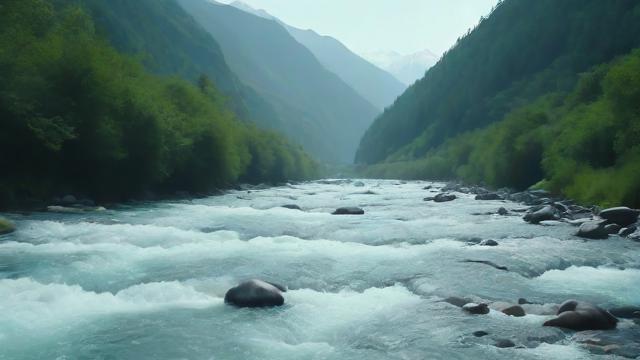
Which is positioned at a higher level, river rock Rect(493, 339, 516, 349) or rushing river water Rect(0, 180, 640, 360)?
river rock Rect(493, 339, 516, 349)

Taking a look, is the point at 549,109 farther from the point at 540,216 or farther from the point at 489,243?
the point at 489,243

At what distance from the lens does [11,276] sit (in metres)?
16.1

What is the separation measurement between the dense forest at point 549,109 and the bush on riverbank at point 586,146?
0.29 ft

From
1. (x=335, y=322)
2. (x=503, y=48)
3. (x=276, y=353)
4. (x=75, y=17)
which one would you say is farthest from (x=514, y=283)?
(x=503, y=48)

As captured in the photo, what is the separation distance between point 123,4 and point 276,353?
18012cm

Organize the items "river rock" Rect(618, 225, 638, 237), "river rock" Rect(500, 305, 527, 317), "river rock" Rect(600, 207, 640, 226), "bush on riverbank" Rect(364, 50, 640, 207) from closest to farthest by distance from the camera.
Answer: "river rock" Rect(500, 305, 527, 317)
"river rock" Rect(618, 225, 638, 237)
"river rock" Rect(600, 207, 640, 226)
"bush on riverbank" Rect(364, 50, 640, 207)

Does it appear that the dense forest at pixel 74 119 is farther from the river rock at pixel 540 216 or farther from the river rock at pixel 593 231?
the river rock at pixel 593 231

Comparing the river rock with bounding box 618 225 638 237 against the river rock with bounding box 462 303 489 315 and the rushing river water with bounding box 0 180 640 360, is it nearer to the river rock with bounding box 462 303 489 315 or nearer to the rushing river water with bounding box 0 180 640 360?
the rushing river water with bounding box 0 180 640 360

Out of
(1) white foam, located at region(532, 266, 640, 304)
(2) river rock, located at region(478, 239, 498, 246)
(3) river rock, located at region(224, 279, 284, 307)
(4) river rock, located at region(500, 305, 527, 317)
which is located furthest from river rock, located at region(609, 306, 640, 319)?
(2) river rock, located at region(478, 239, 498, 246)

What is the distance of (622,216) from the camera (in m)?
28.0

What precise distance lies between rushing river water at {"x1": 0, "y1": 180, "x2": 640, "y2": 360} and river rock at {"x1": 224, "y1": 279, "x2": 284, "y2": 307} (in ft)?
1.26

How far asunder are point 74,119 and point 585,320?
3173 cm

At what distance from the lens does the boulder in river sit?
12500mm

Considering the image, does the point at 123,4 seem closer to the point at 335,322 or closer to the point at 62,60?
the point at 62,60
